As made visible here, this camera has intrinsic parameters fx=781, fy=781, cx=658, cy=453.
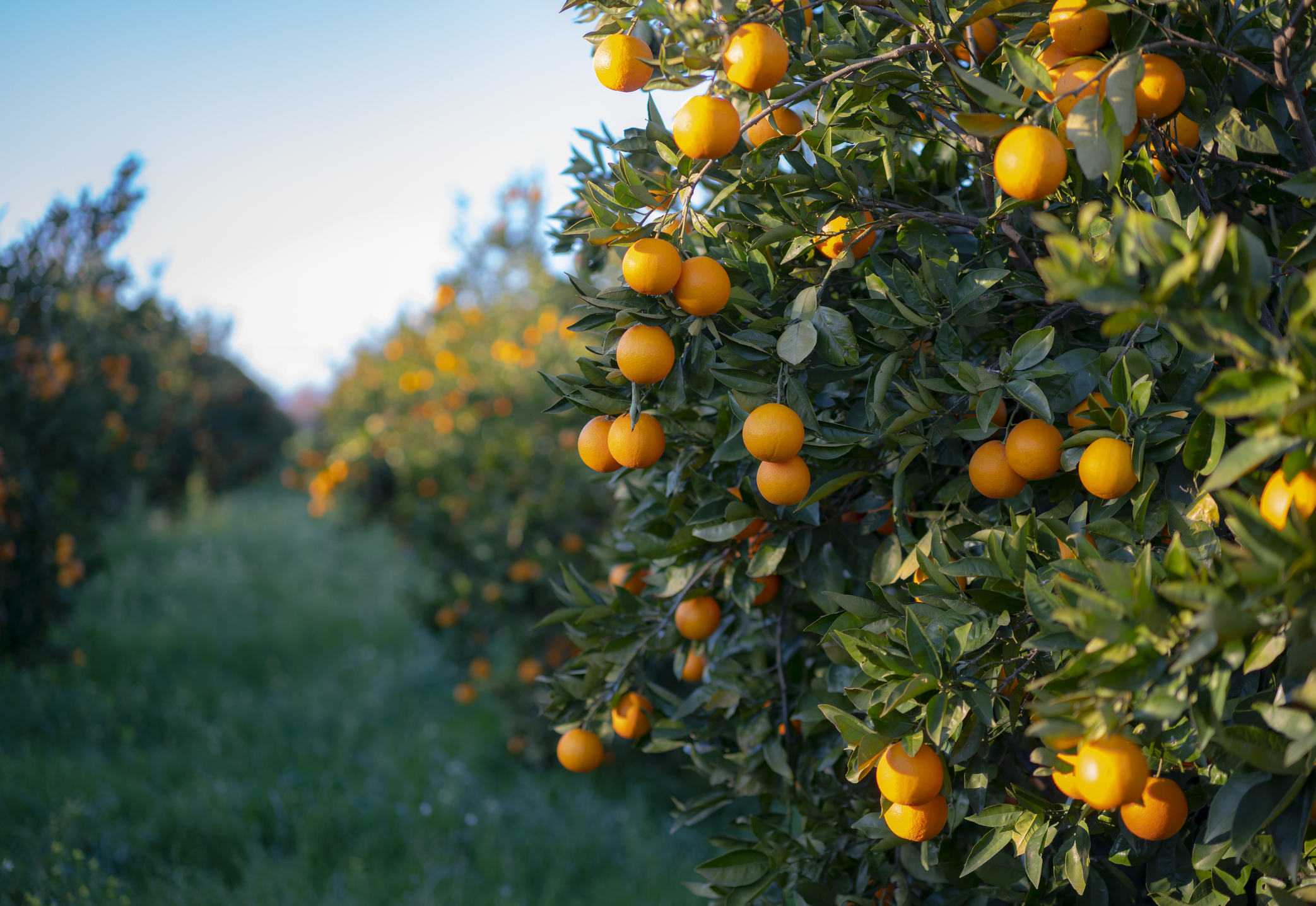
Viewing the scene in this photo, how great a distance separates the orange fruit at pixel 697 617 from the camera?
1300mm

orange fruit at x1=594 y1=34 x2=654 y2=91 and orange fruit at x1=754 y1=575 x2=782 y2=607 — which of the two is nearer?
orange fruit at x1=594 y1=34 x2=654 y2=91

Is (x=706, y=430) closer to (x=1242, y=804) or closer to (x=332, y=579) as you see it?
(x=1242, y=804)

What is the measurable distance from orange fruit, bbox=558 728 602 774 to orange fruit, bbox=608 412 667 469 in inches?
21.6

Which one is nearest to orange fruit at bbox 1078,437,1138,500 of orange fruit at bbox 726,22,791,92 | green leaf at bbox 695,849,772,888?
orange fruit at bbox 726,22,791,92

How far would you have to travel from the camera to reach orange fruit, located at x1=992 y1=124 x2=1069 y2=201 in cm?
84

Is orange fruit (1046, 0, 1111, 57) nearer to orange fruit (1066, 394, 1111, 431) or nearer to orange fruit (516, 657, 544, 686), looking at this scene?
orange fruit (1066, 394, 1111, 431)

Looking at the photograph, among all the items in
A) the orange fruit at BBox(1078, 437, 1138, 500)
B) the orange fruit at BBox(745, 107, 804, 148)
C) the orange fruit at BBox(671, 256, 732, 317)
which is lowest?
the orange fruit at BBox(1078, 437, 1138, 500)

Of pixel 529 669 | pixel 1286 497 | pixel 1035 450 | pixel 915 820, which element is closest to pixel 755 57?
pixel 1035 450

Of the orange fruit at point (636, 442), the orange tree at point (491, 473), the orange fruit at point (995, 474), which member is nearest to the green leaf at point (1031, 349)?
the orange fruit at point (995, 474)

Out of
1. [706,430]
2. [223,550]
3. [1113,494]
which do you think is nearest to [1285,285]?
[1113,494]

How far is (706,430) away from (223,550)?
6.40m

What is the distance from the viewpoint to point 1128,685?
71 centimetres

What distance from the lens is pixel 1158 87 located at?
93cm

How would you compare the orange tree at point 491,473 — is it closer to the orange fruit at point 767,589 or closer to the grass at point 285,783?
the grass at point 285,783
